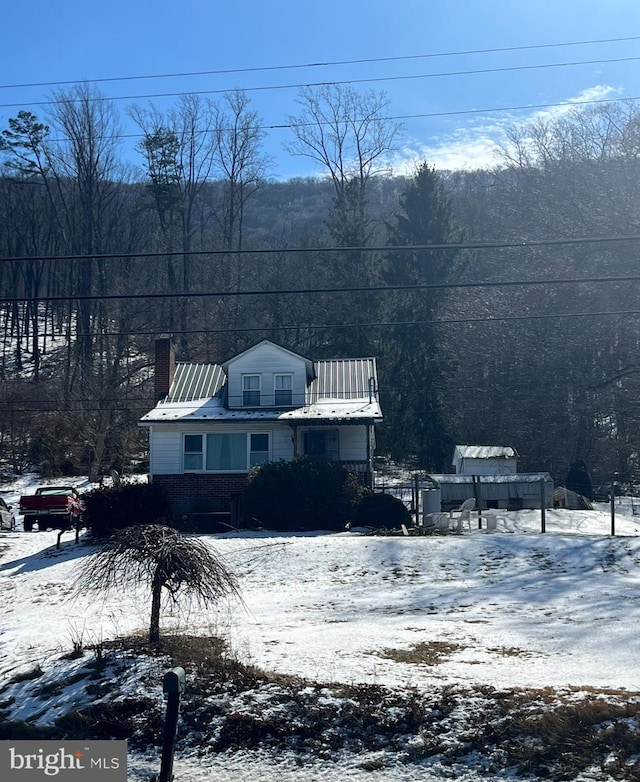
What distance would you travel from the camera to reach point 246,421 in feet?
98.2

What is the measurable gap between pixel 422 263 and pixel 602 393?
1906 centimetres

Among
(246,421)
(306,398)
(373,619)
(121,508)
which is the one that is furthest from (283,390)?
(373,619)

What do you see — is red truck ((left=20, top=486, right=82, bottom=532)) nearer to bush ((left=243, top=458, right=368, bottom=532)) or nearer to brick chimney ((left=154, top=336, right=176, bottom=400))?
brick chimney ((left=154, top=336, right=176, bottom=400))

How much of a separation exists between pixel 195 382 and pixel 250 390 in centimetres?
253

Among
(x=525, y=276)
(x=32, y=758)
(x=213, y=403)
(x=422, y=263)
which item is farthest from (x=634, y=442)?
(x=32, y=758)

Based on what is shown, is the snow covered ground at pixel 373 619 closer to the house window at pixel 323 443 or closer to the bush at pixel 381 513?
the bush at pixel 381 513

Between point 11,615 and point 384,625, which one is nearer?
point 384,625

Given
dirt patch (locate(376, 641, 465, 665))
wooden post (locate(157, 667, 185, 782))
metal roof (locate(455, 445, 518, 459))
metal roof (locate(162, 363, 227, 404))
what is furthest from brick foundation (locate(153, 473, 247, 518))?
wooden post (locate(157, 667, 185, 782))

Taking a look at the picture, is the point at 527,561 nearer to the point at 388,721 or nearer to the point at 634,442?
the point at 388,721

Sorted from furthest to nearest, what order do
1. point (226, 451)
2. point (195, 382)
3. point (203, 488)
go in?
point (195, 382) < point (226, 451) < point (203, 488)

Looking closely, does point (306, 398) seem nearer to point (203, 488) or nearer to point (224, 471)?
point (224, 471)

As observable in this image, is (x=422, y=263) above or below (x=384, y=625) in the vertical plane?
above

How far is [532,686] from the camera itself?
883 cm

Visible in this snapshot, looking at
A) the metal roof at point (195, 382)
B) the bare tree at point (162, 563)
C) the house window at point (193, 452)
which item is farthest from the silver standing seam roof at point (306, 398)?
the bare tree at point (162, 563)
